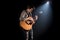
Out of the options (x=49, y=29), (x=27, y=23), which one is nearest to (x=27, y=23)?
(x=27, y=23)

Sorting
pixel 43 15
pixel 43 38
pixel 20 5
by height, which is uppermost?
pixel 20 5

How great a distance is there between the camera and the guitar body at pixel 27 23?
5.42 feet

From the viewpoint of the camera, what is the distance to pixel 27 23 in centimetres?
166

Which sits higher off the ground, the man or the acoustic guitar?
the man

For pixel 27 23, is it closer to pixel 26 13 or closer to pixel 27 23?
pixel 27 23

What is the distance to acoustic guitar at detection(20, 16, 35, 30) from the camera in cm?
165

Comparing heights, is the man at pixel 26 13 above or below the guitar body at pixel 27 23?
above

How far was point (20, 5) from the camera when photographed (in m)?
1.67

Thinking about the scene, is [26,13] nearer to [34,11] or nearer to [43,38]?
[34,11]

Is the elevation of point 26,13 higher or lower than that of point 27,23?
higher

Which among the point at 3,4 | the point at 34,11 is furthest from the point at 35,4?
the point at 3,4

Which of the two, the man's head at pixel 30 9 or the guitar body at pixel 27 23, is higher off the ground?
the man's head at pixel 30 9

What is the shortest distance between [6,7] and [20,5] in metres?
0.15

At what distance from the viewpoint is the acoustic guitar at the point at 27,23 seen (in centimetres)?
165
